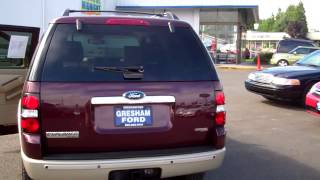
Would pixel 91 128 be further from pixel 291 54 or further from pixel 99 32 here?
pixel 291 54

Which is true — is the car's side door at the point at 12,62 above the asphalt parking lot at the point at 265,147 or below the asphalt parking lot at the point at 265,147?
above

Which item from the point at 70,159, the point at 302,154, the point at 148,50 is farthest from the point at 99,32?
the point at 302,154

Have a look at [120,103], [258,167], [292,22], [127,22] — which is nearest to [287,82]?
[258,167]

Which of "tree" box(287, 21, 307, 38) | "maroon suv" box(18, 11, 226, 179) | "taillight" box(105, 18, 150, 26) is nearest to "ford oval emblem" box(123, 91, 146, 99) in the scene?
"maroon suv" box(18, 11, 226, 179)

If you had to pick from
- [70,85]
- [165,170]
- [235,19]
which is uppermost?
[235,19]

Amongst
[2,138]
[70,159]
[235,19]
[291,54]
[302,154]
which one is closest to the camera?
[70,159]

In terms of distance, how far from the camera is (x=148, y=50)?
429cm

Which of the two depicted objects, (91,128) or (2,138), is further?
(2,138)

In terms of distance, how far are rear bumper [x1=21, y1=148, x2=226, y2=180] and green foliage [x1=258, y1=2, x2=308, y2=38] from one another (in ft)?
315

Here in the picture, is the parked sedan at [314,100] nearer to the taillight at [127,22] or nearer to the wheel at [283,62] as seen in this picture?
the taillight at [127,22]

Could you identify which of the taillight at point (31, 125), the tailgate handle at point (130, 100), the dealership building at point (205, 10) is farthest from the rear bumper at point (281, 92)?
the dealership building at point (205, 10)

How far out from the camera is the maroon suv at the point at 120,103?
389 centimetres

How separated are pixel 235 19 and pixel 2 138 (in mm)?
24500

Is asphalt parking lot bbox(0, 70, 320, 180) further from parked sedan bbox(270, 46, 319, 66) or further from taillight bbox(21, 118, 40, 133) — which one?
parked sedan bbox(270, 46, 319, 66)
